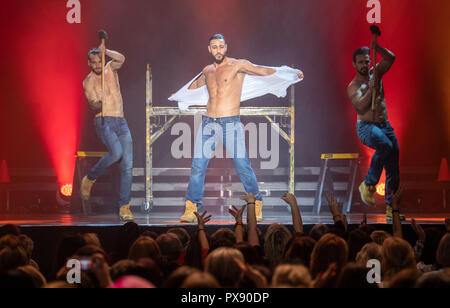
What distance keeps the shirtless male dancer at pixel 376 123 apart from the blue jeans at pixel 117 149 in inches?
120

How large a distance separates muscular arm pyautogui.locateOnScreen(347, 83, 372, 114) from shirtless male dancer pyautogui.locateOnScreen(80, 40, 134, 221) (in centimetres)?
300

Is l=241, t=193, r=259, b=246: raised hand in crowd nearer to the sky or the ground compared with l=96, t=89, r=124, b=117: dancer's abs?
nearer to the ground

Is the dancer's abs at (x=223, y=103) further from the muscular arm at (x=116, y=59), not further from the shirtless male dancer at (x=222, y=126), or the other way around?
the muscular arm at (x=116, y=59)

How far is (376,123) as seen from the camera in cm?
687

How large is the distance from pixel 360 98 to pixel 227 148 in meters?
1.85

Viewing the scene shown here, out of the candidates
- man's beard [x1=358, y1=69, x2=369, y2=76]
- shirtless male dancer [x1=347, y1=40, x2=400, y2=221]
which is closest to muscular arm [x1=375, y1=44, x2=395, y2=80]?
shirtless male dancer [x1=347, y1=40, x2=400, y2=221]

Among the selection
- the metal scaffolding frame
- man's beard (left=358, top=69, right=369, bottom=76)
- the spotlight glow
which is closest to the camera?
man's beard (left=358, top=69, right=369, bottom=76)

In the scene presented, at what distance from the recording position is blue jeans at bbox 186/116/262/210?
22.2ft

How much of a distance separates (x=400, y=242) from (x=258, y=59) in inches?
274

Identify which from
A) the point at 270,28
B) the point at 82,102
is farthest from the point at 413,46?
the point at 82,102

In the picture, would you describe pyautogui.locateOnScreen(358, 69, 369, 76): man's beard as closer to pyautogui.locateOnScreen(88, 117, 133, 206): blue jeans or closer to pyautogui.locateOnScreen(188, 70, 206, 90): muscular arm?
pyautogui.locateOnScreen(188, 70, 206, 90): muscular arm
